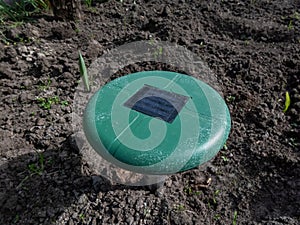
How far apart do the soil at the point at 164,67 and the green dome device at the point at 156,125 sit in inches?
19.2

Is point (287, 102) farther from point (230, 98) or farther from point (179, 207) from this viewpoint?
point (179, 207)

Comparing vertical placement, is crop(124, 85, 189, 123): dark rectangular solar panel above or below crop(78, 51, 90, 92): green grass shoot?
above

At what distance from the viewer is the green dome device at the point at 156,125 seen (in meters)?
1.66

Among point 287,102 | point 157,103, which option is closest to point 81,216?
point 157,103

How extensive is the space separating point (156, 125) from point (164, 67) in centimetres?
126

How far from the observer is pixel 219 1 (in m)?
3.68

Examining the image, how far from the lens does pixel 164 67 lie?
2.92m

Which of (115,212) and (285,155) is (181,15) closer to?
(285,155)

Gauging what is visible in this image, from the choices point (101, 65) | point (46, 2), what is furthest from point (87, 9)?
point (101, 65)

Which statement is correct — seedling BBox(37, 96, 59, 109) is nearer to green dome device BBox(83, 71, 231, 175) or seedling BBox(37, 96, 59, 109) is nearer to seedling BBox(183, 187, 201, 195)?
green dome device BBox(83, 71, 231, 175)

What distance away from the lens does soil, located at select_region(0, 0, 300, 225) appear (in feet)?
6.77

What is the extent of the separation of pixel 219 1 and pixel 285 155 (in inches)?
77.7

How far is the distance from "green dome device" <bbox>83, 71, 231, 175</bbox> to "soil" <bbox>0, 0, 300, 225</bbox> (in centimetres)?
49

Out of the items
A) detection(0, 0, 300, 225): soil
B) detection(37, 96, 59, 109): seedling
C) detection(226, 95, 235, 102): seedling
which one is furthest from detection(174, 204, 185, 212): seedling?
detection(37, 96, 59, 109): seedling
